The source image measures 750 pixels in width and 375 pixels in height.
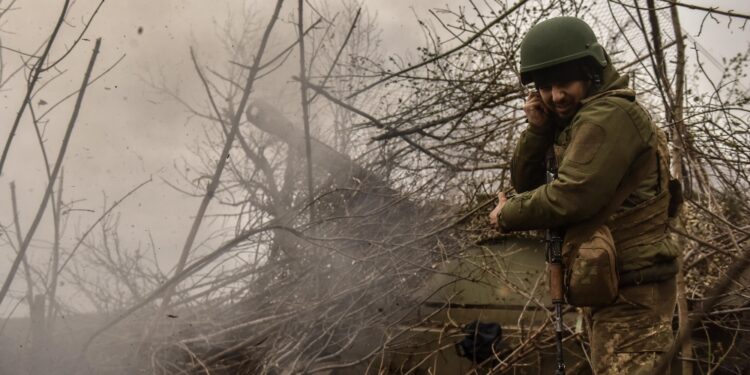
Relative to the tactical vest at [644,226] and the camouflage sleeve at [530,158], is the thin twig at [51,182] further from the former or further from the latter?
the tactical vest at [644,226]

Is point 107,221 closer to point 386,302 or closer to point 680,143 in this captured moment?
point 386,302

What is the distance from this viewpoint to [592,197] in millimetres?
1939

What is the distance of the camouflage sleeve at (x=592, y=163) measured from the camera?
75.8 inches

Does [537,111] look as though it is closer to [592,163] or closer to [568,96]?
[568,96]

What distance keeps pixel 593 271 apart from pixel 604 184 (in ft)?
0.94

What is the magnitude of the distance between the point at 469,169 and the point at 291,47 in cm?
180

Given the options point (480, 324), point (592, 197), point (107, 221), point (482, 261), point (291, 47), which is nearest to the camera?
point (592, 197)

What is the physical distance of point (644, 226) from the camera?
2.09m

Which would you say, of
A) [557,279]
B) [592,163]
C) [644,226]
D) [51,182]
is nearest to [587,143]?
[592,163]

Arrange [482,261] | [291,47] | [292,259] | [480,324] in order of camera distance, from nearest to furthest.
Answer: [291,47], [292,259], [480,324], [482,261]

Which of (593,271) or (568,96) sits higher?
(568,96)

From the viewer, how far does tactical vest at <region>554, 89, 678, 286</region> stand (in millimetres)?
2043

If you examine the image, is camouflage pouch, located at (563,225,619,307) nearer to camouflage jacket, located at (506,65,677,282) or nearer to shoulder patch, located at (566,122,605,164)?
camouflage jacket, located at (506,65,677,282)

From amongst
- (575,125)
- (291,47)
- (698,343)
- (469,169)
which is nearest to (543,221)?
(575,125)
